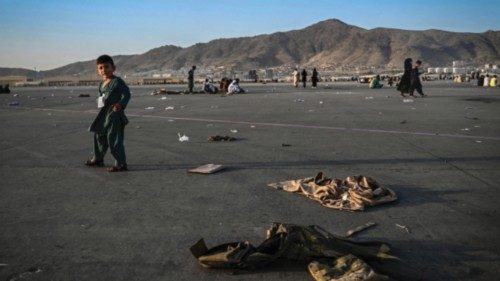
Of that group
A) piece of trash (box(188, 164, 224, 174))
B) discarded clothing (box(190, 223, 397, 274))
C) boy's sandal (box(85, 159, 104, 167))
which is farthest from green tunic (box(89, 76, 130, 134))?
discarded clothing (box(190, 223, 397, 274))

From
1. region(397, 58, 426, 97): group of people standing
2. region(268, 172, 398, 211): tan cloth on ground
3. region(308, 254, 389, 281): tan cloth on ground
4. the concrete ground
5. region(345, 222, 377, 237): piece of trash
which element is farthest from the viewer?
region(397, 58, 426, 97): group of people standing

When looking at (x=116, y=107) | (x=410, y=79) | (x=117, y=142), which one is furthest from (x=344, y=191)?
(x=410, y=79)

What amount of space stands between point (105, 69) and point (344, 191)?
3993 mm

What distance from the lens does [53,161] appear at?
8.05 meters

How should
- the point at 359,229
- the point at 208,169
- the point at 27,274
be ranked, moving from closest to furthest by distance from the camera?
the point at 27,274 < the point at 359,229 < the point at 208,169

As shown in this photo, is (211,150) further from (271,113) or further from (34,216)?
(271,113)

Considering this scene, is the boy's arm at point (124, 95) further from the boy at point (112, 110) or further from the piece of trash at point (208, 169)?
the piece of trash at point (208, 169)

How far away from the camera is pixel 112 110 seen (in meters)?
7.21

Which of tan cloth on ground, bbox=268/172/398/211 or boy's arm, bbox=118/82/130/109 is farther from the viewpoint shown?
boy's arm, bbox=118/82/130/109

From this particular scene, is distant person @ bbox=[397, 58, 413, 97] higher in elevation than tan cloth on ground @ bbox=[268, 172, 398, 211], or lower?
higher

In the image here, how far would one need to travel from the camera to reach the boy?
23.6 feet

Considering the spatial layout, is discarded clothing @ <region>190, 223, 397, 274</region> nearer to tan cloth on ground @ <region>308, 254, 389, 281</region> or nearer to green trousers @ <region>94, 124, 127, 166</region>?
tan cloth on ground @ <region>308, 254, 389, 281</region>

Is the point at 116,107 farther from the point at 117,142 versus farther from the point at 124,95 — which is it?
the point at 117,142

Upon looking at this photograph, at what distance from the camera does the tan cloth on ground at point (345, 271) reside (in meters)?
3.18
